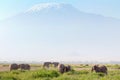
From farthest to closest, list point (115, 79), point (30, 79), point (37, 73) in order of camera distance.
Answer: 1. point (37, 73)
2. point (30, 79)
3. point (115, 79)

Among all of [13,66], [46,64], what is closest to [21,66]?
[13,66]

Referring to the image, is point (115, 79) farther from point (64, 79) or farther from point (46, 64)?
point (46, 64)

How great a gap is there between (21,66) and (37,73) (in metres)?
18.6

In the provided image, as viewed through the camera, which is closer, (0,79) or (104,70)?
(0,79)

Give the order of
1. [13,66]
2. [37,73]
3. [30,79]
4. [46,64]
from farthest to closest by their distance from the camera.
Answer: [46,64], [13,66], [37,73], [30,79]

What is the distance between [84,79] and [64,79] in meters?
1.30

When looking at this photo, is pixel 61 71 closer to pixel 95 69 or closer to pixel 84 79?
pixel 95 69

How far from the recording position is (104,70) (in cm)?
3381

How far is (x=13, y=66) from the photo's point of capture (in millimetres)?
43844

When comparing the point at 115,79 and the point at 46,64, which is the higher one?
the point at 46,64

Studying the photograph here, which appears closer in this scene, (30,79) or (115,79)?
(115,79)

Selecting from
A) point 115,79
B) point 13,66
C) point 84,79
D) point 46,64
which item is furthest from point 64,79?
point 46,64

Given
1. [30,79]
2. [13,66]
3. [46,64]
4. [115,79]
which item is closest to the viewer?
[115,79]

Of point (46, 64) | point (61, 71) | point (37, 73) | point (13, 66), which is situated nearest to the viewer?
point (37, 73)
